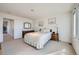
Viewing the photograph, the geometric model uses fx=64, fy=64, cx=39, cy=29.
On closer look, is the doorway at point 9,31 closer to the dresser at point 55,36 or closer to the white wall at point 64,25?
the dresser at point 55,36

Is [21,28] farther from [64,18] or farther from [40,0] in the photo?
[40,0]

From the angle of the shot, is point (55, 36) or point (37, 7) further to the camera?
point (55, 36)

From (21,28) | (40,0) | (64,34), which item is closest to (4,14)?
(21,28)

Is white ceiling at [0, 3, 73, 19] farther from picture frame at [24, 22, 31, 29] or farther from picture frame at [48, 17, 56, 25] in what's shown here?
picture frame at [24, 22, 31, 29]

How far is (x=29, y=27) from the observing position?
20.5 feet

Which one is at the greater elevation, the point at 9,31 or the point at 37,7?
the point at 37,7

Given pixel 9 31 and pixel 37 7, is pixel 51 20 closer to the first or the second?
pixel 37 7

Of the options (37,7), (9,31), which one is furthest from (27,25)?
(37,7)

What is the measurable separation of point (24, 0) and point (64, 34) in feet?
11.8

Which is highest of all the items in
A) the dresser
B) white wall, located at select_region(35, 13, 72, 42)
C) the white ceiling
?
the white ceiling

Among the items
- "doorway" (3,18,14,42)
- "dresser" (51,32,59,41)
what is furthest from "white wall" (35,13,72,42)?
"doorway" (3,18,14,42)

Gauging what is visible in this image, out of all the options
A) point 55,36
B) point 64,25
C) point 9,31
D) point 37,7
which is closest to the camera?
point 37,7

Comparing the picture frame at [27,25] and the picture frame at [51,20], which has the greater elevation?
the picture frame at [51,20]

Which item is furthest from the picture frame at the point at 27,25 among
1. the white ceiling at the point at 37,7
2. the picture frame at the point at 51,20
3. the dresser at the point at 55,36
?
the dresser at the point at 55,36
